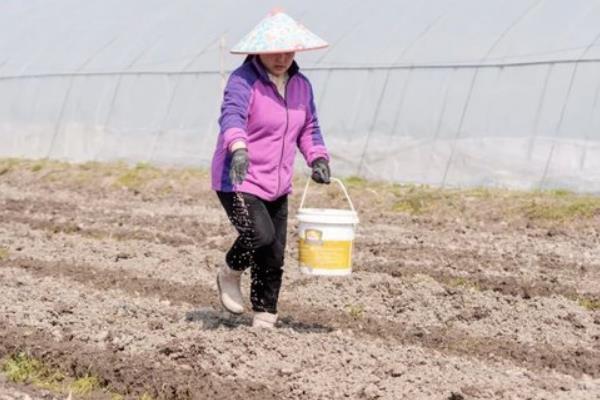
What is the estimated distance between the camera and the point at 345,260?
5.25 m

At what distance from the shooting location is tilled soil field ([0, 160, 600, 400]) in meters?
4.58

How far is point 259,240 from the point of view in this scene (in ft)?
16.9

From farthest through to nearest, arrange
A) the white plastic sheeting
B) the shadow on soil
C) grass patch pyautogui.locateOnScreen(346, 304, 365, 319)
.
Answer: the white plastic sheeting, grass patch pyautogui.locateOnScreen(346, 304, 365, 319), the shadow on soil

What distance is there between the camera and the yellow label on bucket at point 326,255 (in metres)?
5.20

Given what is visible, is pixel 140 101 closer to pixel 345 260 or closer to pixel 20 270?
pixel 20 270

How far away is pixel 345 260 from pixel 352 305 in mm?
1146

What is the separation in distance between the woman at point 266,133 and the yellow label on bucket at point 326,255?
0.60 ft

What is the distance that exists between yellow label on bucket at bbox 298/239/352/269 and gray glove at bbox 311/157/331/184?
0.29 m

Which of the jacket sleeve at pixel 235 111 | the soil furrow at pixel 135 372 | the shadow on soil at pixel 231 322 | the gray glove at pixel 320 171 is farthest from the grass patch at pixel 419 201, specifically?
the soil furrow at pixel 135 372

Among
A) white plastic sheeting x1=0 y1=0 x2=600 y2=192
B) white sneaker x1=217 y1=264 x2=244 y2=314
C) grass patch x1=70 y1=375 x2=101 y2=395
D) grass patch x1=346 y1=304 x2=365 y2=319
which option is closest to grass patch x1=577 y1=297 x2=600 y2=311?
grass patch x1=346 y1=304 x2=365 y2=319

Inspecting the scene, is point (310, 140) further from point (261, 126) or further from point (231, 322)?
point (231, 322)

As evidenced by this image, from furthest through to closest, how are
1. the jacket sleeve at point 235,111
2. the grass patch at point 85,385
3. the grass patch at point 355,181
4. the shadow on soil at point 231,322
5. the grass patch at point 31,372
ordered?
the grass patch at point 355,181 → the shadow on soil at point 231,322 → the jacket sleeve at point 235,111 → the grass patch at point 31,372 → the grass patch at point 85,385

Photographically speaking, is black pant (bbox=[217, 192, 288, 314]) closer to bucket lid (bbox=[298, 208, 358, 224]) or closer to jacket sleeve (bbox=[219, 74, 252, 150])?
bucket lid (bbox=[298, 208, 358, 224])

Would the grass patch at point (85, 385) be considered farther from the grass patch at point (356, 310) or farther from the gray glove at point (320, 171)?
the grass patch at point (356, 310)
